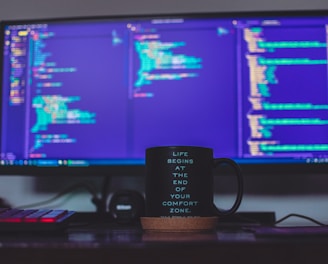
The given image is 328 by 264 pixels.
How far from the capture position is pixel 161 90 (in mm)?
950

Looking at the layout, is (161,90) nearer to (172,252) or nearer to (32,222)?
(32,222)

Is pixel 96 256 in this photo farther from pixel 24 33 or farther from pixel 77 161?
pixel 24 33

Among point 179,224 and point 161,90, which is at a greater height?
point 161,90

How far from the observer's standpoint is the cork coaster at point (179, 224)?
63 cm

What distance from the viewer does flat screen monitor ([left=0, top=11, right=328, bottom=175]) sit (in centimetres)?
93

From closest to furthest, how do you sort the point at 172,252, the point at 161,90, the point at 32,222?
the point at 172,252
the point at 32,222
the point at 161,90

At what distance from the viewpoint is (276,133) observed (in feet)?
3.03

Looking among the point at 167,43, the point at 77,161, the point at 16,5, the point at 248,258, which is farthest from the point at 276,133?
the point at 16,5

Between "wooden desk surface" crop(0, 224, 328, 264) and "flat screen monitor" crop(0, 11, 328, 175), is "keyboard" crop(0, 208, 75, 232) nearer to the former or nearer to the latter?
"wooden desk surface" crop(0, 224, 328, 264)

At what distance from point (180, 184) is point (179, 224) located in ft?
0.17

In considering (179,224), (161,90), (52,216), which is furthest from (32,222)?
(161,90)

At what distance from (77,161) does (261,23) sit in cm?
45

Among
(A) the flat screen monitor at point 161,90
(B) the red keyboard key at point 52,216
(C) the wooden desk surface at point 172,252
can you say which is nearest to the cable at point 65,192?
(A) the flat screen monitor at point 161,90

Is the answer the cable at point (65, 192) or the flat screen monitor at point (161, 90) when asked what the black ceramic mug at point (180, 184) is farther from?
the cable at point (65, 192)
